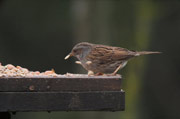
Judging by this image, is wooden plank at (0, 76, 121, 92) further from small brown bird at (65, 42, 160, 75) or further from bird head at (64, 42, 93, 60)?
bird head at (64, 42, 93, 60)

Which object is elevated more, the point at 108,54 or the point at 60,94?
the point at 108,54

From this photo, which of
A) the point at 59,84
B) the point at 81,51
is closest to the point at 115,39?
the point at 81,51

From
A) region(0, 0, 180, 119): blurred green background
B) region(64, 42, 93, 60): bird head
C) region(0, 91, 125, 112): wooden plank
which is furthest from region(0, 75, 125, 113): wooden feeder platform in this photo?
region(0, 0, 180, 119): blurred green background

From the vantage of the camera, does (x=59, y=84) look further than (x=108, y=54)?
No

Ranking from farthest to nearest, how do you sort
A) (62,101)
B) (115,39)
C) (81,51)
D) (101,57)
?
(115,39)
(81,51)
(101,57)
(62,101)

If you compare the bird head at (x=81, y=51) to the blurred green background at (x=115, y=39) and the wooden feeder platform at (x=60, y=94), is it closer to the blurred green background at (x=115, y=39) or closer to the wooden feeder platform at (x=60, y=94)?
the wooden feeder platform at (x=60, y=94)

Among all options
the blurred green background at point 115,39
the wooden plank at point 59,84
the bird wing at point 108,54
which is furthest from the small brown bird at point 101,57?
the blurred green background at point 115,39

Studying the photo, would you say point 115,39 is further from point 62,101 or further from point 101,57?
point 62,101
